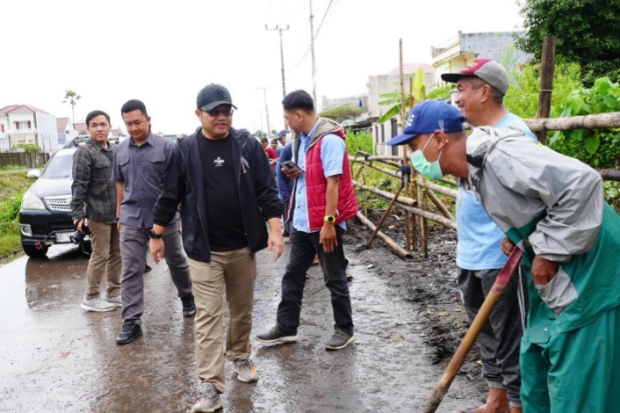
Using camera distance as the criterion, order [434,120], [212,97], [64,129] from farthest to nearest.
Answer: [64,129] < [212,97] < [434,120]

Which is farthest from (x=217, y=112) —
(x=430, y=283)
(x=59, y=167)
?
(x=59, y=167)

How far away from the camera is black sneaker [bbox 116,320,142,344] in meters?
4.95

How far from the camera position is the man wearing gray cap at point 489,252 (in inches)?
110

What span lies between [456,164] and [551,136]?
7.99 ft

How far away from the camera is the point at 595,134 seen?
13.5ft

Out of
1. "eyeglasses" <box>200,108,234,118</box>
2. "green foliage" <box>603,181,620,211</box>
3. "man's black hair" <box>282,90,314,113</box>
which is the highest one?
"man's black hair" <box>282,90,314,113</box>

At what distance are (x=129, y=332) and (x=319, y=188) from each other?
216 cm

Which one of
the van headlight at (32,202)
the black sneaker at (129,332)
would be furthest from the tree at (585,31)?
the black sneaker at (129,332)

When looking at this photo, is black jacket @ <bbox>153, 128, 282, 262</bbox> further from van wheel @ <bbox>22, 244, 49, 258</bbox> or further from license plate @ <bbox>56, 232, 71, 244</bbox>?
van wheel @ <bbox>22, 244, 49, 258</bbox>

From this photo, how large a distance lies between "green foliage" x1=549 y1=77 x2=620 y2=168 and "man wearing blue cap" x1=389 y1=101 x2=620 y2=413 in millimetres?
2354

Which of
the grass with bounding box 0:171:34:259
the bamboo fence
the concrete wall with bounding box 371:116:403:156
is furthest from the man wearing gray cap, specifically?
the concrete wall with bounding box 371:116:403:156

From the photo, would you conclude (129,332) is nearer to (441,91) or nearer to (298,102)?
(298,102)

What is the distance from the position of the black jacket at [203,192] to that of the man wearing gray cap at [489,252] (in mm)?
1444

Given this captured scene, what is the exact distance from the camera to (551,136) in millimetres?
4531
